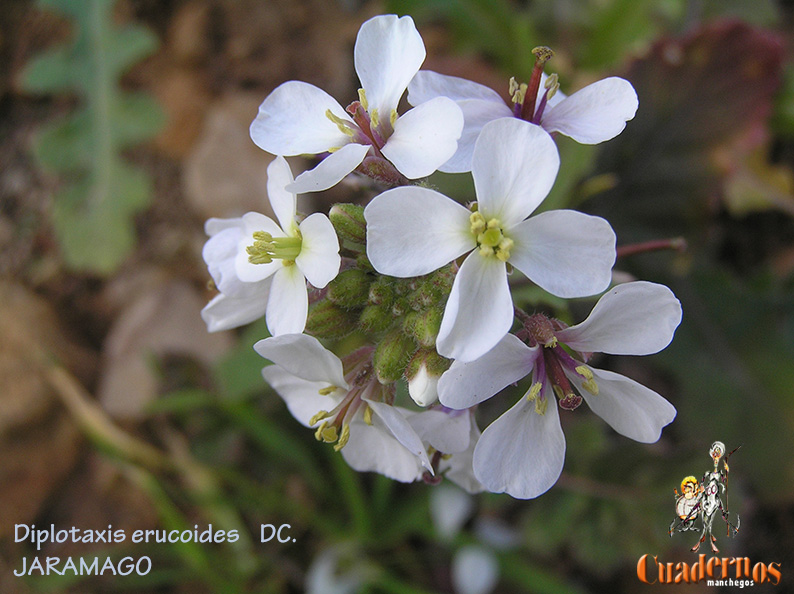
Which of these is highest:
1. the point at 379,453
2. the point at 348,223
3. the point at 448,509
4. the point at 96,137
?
the point at 96,137

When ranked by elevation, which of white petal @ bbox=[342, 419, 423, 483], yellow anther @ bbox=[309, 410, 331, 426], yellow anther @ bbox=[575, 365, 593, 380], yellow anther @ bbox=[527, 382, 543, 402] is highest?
yellow anther @ bbox=[575, 365, 593, 380]

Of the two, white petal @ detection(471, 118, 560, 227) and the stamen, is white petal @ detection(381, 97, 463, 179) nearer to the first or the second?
white petal @ detection(471, 118, 560, 227)

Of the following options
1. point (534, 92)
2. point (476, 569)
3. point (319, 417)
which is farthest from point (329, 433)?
point (476, 569)

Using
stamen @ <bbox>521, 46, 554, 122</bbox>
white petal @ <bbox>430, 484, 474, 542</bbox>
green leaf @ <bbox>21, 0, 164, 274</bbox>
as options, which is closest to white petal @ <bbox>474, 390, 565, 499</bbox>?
stamen @ <bbox>521, 46, 554, 122</bbox>

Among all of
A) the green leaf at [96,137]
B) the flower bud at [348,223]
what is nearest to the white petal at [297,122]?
the flower bud at [348,223]

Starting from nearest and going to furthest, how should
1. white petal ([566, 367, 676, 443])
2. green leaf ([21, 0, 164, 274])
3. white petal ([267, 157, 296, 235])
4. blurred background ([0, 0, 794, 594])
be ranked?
white petal ([566, 367, 676, 443]), white petal ([267, 157, 296, 235]), blurred background ([0, 0, 794, 594]), green leaf ([21, 0, 164, 274])

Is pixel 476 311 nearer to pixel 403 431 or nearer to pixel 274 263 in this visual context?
pixel 403 431

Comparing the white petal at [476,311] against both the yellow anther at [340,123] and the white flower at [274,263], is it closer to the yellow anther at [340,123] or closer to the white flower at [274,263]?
the white flower at [274,263]

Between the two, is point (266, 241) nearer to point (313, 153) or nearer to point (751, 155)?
point (313, 153)
